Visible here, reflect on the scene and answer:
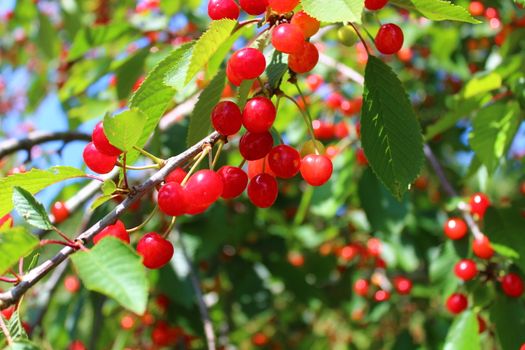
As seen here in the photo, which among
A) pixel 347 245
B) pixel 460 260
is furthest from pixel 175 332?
pixel 460 260

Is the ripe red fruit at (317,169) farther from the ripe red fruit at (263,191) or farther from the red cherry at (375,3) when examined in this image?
the red cherry at (375,3)

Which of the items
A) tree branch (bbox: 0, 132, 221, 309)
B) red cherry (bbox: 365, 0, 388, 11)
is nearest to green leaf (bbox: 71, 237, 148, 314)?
tree branch (bbox: 0, 132, 221, 309)

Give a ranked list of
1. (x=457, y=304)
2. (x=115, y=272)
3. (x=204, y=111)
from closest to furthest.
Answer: (x=115, y=272) → (x=204, y=111) → (x=457, y=304)

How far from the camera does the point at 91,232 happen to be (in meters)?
0.99

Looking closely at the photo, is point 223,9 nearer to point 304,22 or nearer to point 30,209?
point 304,22

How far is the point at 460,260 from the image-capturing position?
1.83m

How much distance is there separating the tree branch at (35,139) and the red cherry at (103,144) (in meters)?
1.12

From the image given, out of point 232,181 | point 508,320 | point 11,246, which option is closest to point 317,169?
point 232,181

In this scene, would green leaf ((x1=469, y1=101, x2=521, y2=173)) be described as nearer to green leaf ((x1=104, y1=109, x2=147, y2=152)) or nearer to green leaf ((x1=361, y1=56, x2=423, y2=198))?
green leaf ((x1=361, y1=56, x2=423, y2=198))

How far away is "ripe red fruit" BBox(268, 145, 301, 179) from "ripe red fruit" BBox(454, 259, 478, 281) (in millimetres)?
798

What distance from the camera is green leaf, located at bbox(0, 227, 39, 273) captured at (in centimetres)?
87

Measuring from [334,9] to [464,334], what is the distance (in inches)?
41.8

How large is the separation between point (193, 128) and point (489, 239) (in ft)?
3.02

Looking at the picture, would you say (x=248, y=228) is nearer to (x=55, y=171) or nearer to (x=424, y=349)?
(x=424, y=349)
